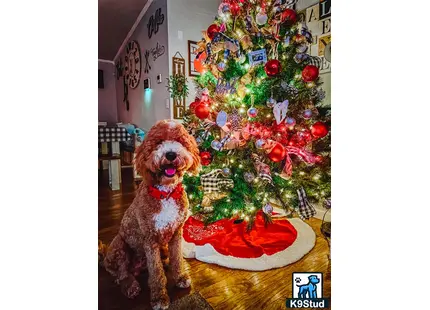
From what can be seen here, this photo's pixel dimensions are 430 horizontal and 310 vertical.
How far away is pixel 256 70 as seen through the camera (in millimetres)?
1313

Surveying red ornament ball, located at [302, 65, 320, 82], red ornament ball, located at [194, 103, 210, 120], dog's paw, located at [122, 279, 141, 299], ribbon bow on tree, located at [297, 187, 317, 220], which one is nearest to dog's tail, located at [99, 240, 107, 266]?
dog's paw, located at [122, 279, 141, 299]

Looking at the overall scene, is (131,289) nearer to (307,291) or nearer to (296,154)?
(307,291)

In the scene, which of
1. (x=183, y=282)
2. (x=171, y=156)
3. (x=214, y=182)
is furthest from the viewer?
(x=214, y=182)

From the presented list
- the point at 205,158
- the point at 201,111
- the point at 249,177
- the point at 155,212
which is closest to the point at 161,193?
the point at 155,212

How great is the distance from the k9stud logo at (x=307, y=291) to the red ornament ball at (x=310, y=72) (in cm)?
93

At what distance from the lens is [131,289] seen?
3.35ft

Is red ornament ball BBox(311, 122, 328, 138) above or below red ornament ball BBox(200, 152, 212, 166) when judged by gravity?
above

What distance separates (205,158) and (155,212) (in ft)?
1.21

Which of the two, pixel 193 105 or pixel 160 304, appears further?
pixel 193 105

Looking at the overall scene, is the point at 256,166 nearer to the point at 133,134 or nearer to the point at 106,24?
the point at 133,134

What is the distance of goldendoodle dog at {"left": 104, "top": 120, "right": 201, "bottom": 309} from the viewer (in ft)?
3.21

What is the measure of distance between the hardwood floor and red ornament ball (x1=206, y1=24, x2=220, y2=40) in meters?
0.73

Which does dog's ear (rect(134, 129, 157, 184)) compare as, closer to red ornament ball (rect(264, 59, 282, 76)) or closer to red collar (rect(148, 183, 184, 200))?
red collar (rect(148, 183, 184, 200))
